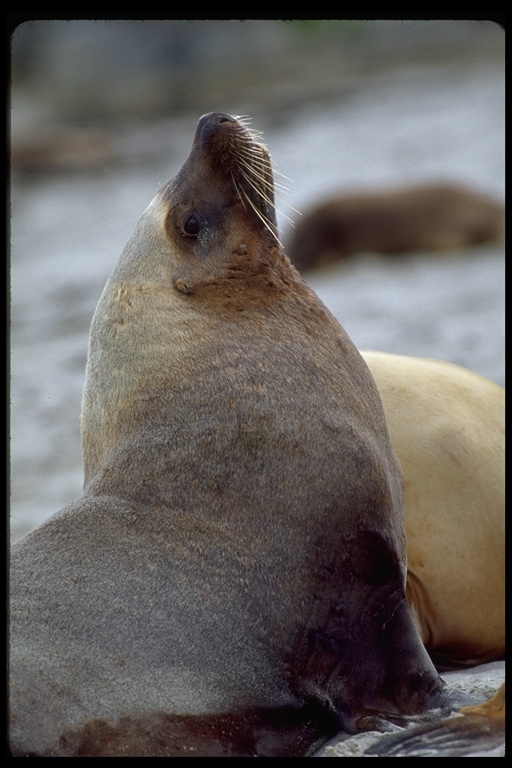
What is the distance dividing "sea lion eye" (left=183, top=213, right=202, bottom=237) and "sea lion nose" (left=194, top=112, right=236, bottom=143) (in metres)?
0.24

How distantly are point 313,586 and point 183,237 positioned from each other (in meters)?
1.06

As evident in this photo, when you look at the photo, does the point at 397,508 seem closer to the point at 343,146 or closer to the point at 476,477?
the point at 476,477

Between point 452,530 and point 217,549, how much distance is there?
1195 mm

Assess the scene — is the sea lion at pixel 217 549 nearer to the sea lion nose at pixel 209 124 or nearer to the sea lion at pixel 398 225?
the sea lion nose at pixel 209 124

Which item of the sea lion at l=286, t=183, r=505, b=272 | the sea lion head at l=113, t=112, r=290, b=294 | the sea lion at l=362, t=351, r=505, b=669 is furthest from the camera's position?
the sea lion at l=286, t=183, r=505, b=272

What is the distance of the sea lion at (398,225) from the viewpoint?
1033 cm

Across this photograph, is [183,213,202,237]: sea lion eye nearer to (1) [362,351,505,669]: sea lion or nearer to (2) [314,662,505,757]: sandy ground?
(1) [362,351,505,669]: sea lion

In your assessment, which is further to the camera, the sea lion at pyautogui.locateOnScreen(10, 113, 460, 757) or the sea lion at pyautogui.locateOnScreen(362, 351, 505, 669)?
the sea lion at pyautogui.locateOnScreen(362, 351, 505, 669)

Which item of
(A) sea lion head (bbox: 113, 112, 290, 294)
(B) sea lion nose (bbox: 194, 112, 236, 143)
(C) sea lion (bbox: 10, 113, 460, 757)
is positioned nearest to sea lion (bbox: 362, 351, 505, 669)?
(C) sea lion (bbox: 10, 113, 460, 757)

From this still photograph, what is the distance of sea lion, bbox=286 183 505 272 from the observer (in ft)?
33.9

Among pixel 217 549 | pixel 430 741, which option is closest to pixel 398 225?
pixel 217 549

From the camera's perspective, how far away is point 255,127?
18.1 metres

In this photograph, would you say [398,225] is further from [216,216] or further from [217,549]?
[217,549]

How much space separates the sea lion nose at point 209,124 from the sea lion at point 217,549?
1.28ft
